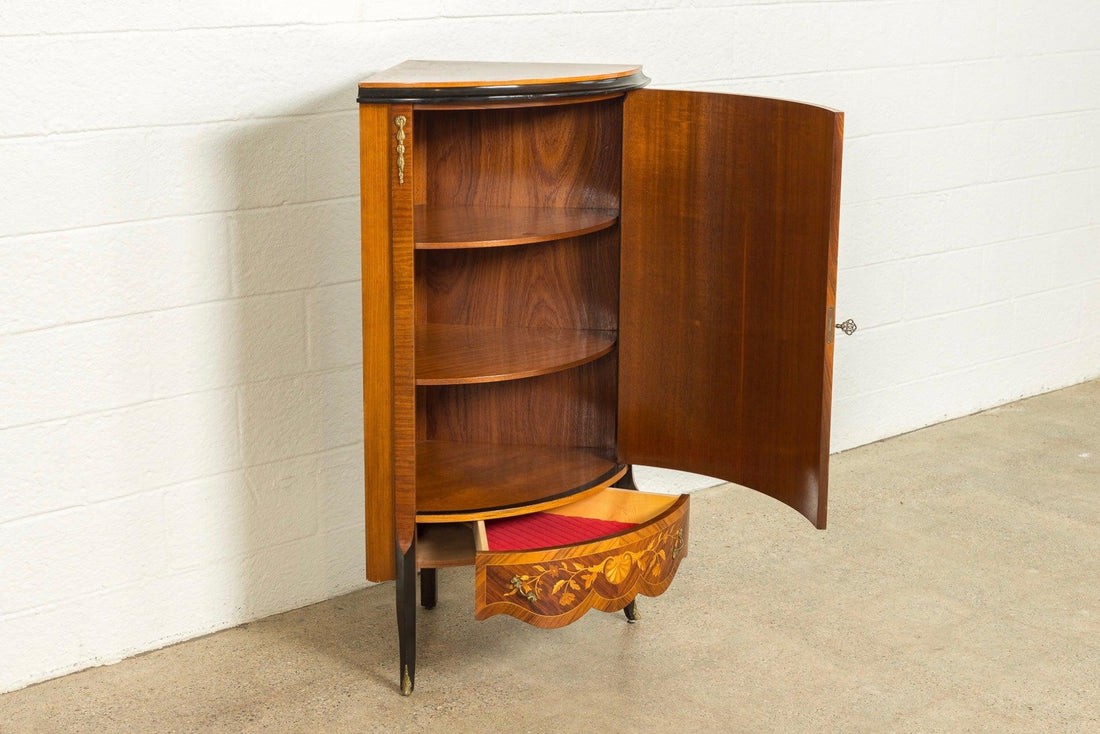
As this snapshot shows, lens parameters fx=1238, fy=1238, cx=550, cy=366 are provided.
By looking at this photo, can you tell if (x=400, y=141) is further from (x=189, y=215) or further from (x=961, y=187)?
(x=961, y=187)

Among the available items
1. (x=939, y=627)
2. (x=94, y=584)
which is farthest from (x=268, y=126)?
(x=939, y=627)

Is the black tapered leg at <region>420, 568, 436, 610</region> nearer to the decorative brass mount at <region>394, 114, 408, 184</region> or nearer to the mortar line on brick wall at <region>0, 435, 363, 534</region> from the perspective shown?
the mortar line on brick wall at <region>0, 435, 363, 534</region>

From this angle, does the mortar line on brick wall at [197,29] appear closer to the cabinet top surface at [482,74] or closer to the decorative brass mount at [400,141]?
the cabinet top surface at [482,74]

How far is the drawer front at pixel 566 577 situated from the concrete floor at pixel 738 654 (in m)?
0.24

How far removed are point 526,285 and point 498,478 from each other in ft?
1.38

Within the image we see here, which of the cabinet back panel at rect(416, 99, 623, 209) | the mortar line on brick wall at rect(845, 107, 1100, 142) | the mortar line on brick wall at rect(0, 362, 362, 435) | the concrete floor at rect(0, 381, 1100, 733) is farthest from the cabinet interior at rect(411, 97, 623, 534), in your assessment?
the mortar line on brick wall at rect(845, 107, 1100, 142)

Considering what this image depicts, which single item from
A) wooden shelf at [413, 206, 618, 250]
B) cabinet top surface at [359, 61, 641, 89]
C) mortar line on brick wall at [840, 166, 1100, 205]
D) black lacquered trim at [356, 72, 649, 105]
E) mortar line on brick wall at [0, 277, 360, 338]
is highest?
cabinet top surface at [359, 61, 641, 89]

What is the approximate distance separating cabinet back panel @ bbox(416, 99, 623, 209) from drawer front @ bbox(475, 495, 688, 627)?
→ 728 millimetres

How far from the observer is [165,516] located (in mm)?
2658

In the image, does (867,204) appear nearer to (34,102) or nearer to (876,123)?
(876,123)

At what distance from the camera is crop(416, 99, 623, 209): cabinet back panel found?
2566mm

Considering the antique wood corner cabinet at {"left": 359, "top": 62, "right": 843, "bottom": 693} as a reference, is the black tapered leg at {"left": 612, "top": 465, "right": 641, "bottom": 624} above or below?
below

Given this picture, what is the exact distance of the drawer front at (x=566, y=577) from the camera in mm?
2307

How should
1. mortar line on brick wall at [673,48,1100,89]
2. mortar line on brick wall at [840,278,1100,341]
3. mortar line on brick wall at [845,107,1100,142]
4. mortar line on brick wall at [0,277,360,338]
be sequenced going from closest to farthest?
mortar line on brick wall at [0,277,360,338] < mortar line on brick wall at [673,48,1100,89] < mortar line on brick wall at [845,107,1100,142] < mortar line on brick wall at [840,278,1100,341]
